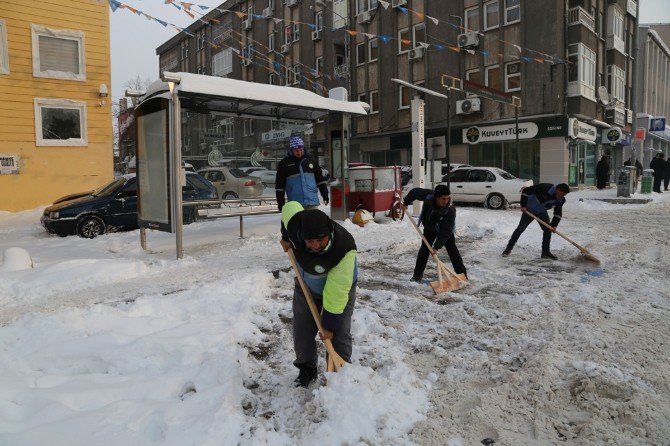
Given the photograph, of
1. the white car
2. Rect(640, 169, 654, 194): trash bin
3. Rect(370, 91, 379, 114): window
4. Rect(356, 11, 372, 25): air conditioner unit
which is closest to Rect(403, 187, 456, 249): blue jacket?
the white car

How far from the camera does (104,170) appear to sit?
1644 cm

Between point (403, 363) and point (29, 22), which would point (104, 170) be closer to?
point (29, 22)

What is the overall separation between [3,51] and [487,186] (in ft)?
51.3

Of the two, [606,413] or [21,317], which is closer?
[606,413]

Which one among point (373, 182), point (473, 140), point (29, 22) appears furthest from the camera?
point (473, 140)

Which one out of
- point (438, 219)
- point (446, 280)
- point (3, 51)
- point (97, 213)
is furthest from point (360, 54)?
point (446, 280)

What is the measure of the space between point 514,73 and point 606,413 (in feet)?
76.0

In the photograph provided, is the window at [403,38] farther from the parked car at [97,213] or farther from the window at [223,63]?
the parked car at [97,213]

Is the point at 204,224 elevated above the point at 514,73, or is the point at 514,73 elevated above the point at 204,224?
the point at 514,73

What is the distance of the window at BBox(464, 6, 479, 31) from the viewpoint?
24719mm

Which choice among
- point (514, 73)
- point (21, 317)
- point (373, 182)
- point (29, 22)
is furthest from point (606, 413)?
point (514, 73)

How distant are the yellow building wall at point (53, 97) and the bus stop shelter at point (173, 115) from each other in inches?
336

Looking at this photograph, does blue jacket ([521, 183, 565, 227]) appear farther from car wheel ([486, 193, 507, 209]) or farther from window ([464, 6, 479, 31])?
window ([464, 6, 479, 31])

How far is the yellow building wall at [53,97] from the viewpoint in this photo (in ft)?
49.0
